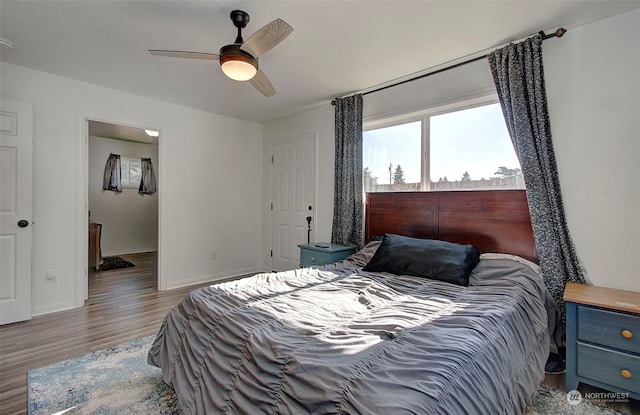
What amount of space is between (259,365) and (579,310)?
194cm

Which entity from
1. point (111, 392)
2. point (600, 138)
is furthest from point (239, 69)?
point (600, 138)

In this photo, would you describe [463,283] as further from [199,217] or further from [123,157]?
[123,157]

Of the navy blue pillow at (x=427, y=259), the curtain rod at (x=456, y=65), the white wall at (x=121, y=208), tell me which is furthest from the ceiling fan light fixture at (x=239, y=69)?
the white wall at (x=121, y=208)

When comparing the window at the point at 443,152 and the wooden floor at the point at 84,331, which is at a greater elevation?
the window at the point at 443,152

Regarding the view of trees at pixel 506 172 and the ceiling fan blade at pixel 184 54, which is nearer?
the ceiling fan blade at pixel 184 54

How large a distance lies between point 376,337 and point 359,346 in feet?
0.39

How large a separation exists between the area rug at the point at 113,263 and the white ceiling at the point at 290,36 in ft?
10.9

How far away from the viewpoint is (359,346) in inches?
45.8

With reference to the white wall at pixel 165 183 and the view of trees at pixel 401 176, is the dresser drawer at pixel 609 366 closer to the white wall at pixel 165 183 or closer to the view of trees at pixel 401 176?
the view of trees at pixel 401 176

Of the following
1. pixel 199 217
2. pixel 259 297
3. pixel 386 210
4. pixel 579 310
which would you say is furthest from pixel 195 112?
pixel 579 310

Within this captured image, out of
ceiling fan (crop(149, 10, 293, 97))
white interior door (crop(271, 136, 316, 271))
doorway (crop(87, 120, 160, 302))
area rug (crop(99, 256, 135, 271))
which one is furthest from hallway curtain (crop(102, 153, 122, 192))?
ceiling fan (crop(149, 10, 293, 97))

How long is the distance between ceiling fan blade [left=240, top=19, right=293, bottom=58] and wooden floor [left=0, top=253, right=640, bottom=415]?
2548 millimetres

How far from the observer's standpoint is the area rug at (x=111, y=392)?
65.6 inches

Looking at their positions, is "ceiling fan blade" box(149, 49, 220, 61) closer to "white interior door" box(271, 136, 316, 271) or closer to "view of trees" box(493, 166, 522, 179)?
"white interior door" box(271, 136, 316, 271)
